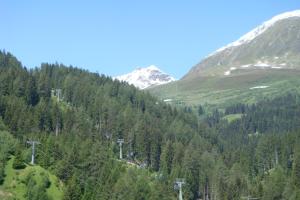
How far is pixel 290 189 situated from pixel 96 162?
158ft

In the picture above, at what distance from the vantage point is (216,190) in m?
142

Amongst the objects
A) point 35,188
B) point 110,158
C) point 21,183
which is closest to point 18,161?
point 21,183

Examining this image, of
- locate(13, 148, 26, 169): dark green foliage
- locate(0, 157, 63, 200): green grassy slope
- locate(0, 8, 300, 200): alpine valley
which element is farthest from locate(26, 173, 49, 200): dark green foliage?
locate(13, 148, 26, 169): dark green foliage

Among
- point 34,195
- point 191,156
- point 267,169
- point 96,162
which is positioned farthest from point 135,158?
point 34,195

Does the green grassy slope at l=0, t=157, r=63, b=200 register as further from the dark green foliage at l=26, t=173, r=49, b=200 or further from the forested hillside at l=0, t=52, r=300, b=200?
the dark green foliage at l=26, t=173, r=49, b=200

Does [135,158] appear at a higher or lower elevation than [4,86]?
lower

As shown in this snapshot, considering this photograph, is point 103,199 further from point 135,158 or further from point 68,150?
point 135,158

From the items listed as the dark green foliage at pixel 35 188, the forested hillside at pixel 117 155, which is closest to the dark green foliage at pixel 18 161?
the forested hillside at pixel 117 155

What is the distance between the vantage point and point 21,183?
115 m

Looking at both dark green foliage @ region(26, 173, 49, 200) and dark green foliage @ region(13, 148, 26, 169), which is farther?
dark green foliage @ region(13, 148, 26, 169)

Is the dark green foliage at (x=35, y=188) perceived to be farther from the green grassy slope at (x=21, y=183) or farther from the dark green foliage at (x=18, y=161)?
the dark green foliage at (x=18, y=161)

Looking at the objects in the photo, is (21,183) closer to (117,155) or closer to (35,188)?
(35,188)

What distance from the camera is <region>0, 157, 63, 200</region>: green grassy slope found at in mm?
110500

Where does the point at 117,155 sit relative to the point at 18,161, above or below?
below
